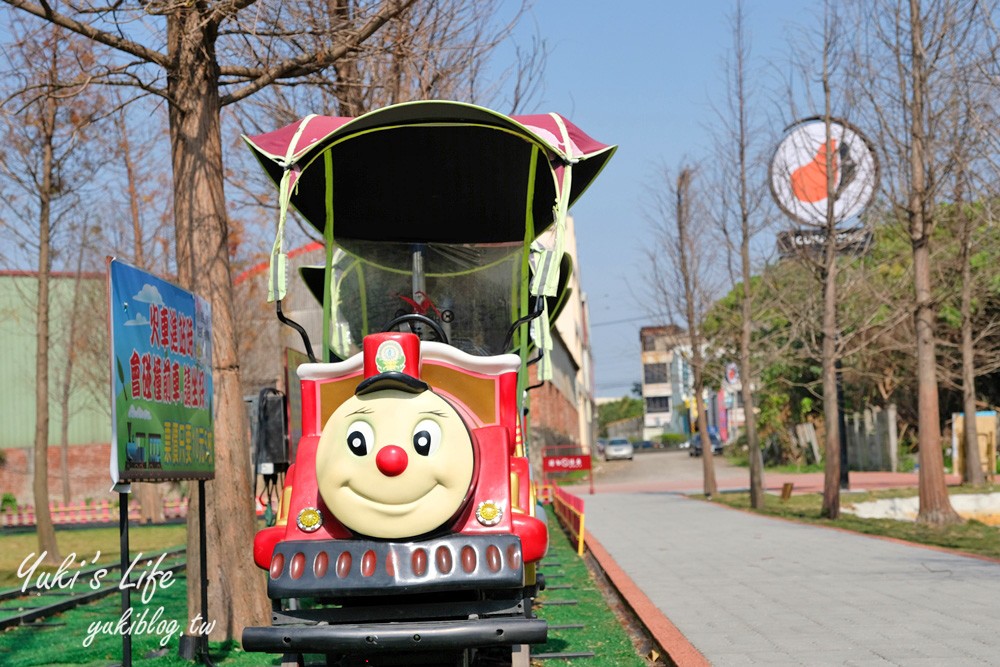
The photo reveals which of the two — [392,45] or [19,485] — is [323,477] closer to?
[392,45]

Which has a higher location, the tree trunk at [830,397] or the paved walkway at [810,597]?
the tree trunk at [830,397]

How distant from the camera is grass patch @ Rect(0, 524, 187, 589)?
1950 centimetres

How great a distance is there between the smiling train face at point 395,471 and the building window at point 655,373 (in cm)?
10681

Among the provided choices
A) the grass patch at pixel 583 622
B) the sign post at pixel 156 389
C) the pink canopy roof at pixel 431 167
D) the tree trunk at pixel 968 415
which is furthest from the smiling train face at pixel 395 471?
the tree trunk at pixel 968 415

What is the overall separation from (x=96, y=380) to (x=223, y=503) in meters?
22.4

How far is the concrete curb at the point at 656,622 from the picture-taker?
23.6ft

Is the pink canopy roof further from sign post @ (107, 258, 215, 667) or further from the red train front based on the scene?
the red train front

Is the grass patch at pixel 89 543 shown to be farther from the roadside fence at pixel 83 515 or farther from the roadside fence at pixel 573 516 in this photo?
the roadside fence at pixel 573 516

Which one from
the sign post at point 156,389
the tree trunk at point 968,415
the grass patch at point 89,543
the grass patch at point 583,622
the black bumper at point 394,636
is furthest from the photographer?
the tree trunk at point 968,415

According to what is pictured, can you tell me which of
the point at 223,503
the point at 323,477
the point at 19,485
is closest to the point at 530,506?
the point at 323,477

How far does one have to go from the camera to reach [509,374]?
22.2 ft

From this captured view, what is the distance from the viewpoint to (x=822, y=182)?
21.3m

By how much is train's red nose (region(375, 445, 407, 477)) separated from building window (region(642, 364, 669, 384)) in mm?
106981

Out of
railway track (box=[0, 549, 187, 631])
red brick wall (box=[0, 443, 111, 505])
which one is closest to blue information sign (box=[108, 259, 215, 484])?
railway track (box=[0, 549, 187, 631])
